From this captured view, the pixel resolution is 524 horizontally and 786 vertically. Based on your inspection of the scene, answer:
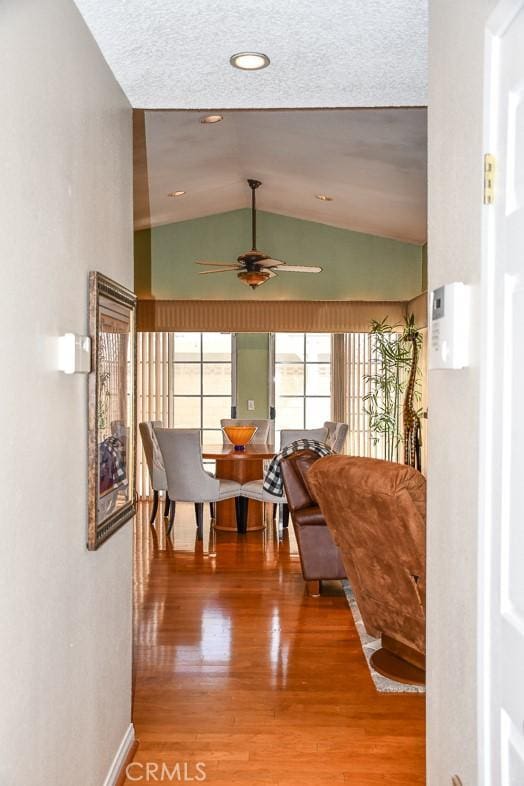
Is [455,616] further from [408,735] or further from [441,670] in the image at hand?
[408,735]

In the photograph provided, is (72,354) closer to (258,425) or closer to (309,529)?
(309,529)

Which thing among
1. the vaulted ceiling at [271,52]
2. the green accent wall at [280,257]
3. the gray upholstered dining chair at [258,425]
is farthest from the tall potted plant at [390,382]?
the vaulted ceiling at [271,52]

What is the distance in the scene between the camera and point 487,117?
146 cm

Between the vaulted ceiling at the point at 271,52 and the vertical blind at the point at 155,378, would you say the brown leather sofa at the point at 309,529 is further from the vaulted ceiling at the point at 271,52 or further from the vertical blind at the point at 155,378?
the vertical blind at the point at 155,378

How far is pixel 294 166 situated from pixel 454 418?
5.65 m

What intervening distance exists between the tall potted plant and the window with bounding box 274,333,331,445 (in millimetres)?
622

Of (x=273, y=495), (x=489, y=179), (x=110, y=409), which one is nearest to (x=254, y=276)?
(x=273, y=495)

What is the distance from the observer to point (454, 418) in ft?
5.69

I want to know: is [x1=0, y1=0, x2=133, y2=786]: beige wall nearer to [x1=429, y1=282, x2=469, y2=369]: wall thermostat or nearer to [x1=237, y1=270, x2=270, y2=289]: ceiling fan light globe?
[x1=429, y1=282, x2=469, y2=369]: wall thermostat

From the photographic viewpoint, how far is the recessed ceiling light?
2484 millimetres

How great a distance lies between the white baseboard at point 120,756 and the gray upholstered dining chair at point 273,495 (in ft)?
11.7

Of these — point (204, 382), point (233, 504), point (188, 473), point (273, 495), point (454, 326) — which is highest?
point (454, 326)

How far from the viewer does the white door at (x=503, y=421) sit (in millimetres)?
1316

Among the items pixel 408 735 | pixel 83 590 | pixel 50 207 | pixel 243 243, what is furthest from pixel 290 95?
pixel 243 243
